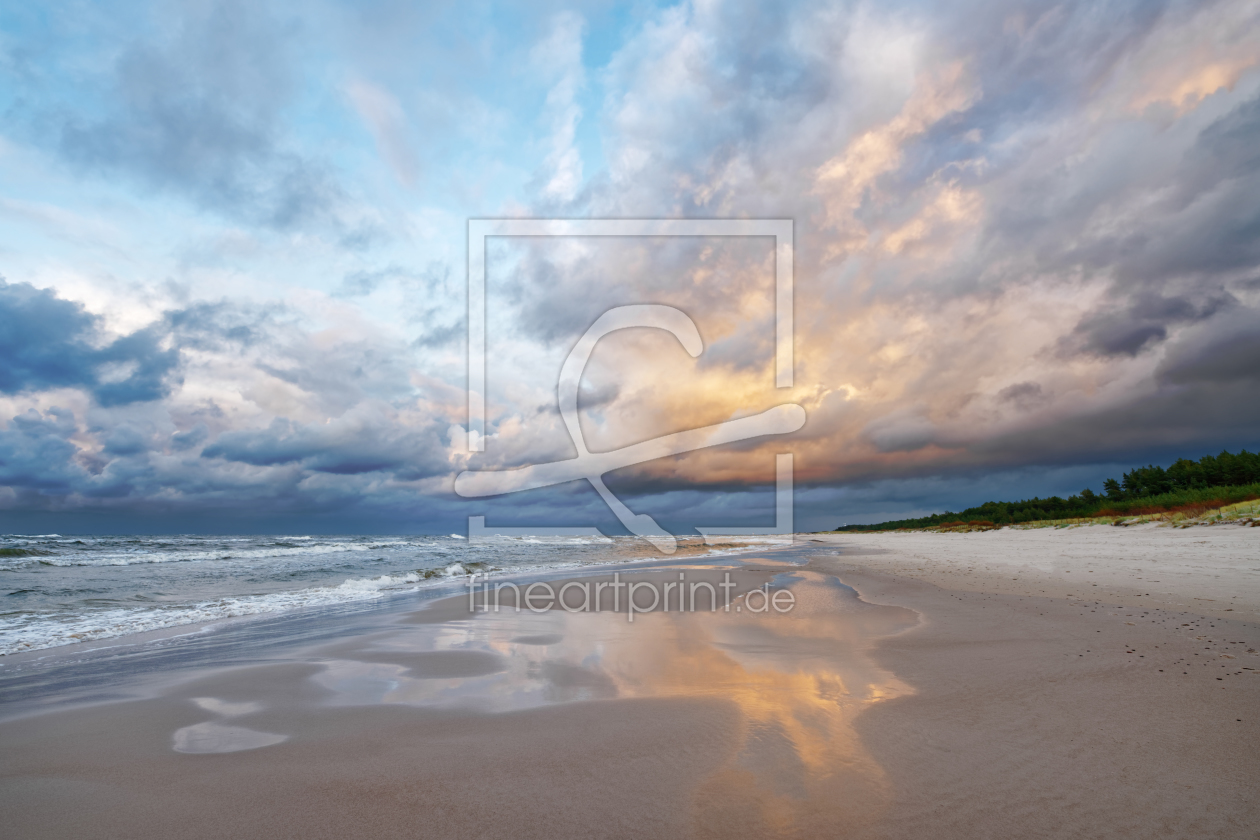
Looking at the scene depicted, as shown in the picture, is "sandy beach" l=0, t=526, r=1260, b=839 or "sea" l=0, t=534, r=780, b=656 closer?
"sandy beach" l=0, t=526, r=1260, b=839

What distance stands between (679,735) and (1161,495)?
47407 mm

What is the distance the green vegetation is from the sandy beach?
29.4 metres

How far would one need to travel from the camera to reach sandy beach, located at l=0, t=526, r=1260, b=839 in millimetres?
2695

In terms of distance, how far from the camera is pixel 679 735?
146 inches

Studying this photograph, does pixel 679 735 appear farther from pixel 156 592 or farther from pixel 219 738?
pixel 156 592

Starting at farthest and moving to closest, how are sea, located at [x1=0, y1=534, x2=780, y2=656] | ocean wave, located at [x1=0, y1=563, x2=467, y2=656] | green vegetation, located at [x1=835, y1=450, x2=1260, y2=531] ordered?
1. green vegetation, located at [x1=835, y1=450, x2=1260, y2=531]
2. sea, located at [x1=0, y1=534, x2=780, y2=656]
3. ocean wave, located at [x1=0, y1=563, x2=467, y2=656]

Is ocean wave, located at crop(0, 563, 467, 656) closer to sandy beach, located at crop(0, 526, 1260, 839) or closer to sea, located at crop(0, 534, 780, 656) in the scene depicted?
sea, located at crop(0, 534, 780, 656)

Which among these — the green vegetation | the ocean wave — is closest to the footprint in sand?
the ocean wave

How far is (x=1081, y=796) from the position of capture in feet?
8.88

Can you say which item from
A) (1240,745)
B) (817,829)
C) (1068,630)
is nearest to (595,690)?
(817,829)

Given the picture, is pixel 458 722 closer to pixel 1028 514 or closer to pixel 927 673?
pixel 927 673

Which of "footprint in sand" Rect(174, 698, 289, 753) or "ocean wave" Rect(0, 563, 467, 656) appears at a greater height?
"footprint in sand" Rect(174, 698, 289, 753)

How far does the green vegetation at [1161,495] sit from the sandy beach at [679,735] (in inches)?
1156

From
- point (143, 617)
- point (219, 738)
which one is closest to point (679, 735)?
point (219, 738)
